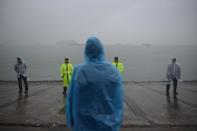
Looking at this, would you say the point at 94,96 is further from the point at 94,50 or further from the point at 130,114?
the point at 130,114

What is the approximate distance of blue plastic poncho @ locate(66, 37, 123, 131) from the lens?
2.98 metres

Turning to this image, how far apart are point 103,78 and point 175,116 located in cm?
610

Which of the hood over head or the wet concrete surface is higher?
the hood over head

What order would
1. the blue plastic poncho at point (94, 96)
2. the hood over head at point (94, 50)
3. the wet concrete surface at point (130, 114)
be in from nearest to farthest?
the blue plastic poncho at point (94, 96) → the hood over head at point (94, 50) → the wet concrete surface at point (130, 114)

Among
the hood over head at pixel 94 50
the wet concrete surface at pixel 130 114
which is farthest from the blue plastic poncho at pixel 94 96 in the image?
the wet concrete surface at pixel 130 114

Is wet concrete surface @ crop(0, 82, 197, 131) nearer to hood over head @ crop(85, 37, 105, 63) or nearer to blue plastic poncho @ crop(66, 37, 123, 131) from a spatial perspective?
blue plastic poncho @ crop(66, 37, 123, 131)

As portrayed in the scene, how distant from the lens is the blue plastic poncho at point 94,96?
117 inches

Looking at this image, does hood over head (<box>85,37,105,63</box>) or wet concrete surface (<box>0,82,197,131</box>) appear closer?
hood over head (<box>85,37,105,63</box>)

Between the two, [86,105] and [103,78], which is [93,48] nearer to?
[103,78]

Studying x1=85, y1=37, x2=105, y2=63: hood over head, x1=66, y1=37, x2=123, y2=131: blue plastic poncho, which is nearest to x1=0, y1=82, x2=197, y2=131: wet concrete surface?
x1=66, y1=37, x2=123, y2=131: blue plastic poncho

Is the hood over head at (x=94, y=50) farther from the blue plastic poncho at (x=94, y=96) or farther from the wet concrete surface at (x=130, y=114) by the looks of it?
the wet concrete surface at (x=130, y=114)

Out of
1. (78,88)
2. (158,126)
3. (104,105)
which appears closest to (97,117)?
(104,105)

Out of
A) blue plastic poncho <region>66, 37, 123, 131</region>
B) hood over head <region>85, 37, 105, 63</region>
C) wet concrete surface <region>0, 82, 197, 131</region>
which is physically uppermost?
hood over head <region>85, 37, 105, 63</region>

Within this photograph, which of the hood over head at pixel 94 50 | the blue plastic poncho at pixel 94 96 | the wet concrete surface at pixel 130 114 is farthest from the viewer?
the wet concrete surface at pixel 130 114
